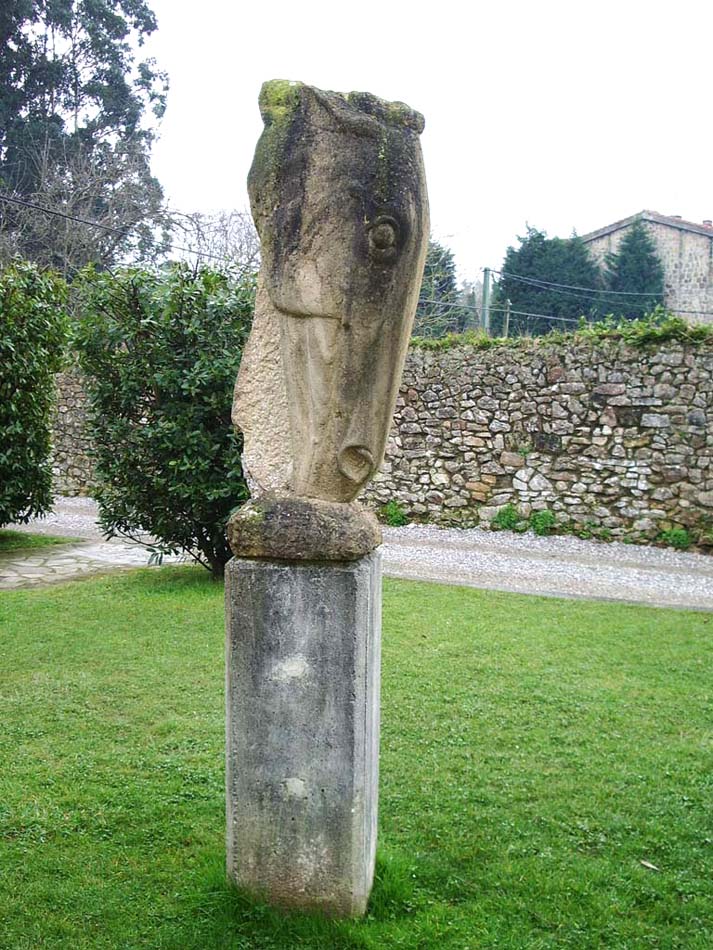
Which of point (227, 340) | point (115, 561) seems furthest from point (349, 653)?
point (115, 561)

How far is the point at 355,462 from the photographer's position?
9.16 feet

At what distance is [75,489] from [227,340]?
9.15 metres

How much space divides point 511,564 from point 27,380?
6.04 metres

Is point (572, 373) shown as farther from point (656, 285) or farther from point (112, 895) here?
point (656, 285)

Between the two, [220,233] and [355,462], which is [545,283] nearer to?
[220,233]

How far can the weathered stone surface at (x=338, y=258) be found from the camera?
2680mm

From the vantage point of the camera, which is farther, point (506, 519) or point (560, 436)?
point (506, 519)

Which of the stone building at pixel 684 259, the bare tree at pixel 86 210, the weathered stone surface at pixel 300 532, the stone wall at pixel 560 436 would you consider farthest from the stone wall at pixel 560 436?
the stone building at pixel 684 259

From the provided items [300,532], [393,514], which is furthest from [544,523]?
[300,532]

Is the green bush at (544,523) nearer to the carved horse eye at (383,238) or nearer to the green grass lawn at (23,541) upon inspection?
the green grass lawn at (23,541)

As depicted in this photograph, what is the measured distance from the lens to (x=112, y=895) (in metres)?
3.08

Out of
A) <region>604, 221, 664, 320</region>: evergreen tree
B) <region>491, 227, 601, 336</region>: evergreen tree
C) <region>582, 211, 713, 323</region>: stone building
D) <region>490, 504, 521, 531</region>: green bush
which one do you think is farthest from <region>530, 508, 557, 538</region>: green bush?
<region>582, 211, 713, 323</region>: stone building

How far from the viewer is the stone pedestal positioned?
269 centimetres

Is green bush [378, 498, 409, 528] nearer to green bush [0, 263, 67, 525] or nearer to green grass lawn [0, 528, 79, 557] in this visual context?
green grass lawn [0, 528, 79, 557]
